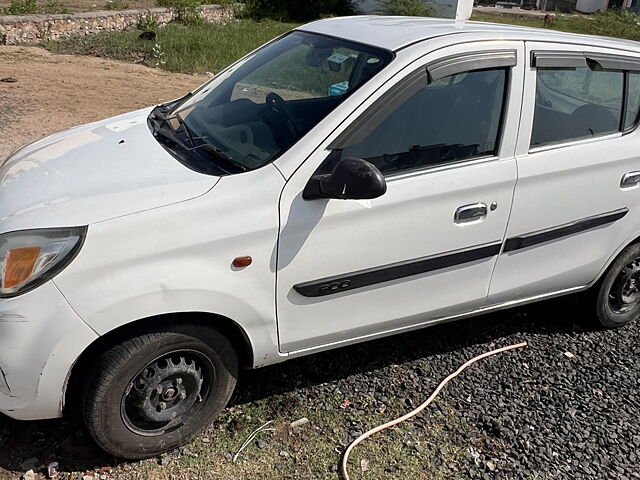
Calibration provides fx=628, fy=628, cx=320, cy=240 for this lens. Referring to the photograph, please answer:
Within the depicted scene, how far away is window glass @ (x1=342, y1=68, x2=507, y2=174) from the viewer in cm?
292

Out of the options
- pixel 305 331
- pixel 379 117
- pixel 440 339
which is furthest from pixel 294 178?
pixel 440 339

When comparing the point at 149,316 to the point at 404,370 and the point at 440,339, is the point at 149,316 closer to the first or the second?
the point at 404,370

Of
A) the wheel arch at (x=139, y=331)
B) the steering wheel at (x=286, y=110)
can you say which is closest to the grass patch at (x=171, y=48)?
the steering wheel at (x=286, y=110)

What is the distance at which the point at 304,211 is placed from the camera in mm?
2705

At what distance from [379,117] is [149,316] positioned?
52.6 inches

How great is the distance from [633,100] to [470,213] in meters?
1.41

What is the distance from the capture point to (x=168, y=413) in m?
2.81

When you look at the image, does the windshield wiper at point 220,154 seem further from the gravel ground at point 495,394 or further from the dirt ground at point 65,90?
the dirt ground at point 65,90

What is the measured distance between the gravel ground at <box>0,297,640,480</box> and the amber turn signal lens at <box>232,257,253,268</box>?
96cm

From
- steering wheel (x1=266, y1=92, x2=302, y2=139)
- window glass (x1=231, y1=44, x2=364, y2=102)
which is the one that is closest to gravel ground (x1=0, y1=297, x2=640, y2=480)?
steering wheel (x1=266, y1=92, x2=302, y2=139)

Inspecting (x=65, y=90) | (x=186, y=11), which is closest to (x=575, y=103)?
(x=65, y=90)

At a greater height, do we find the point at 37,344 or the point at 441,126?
the point at 441,126

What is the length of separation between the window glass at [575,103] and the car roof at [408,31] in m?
0.19

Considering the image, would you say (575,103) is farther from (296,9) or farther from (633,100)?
(296,9)
